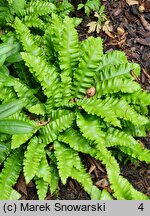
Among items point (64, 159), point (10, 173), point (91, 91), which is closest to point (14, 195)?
point (10, 173)

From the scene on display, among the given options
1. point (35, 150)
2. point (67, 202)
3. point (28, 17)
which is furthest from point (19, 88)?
point (67, 202)

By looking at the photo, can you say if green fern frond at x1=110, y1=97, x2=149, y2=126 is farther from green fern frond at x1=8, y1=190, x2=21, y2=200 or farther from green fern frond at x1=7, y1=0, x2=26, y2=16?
green fern frond at x1=7, y1=0, x2=26, y2=16

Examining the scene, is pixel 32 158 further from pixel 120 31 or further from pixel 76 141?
pixel 120 31

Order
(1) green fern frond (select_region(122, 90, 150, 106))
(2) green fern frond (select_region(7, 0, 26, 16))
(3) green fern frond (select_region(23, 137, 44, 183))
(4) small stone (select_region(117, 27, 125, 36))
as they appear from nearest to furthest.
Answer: (3) green fern frond (select_region(23, 137, 44, 183))
(1) green fern frond (select_region(122, 90, 150, 106))
(2) green fern frond (select_region(7, 0, 26, 16))
(4) small stone (select_region(117, 27, 125, 36))

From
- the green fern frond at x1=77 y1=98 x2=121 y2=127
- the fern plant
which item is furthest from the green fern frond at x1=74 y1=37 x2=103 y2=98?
the green fern frond at x1=77 y1=98 x2=121 y2=127

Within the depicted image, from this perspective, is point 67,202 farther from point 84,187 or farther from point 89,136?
point 89,136

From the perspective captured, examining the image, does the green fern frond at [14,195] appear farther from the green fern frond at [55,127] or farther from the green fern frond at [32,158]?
the green fern frond at [55,127]
